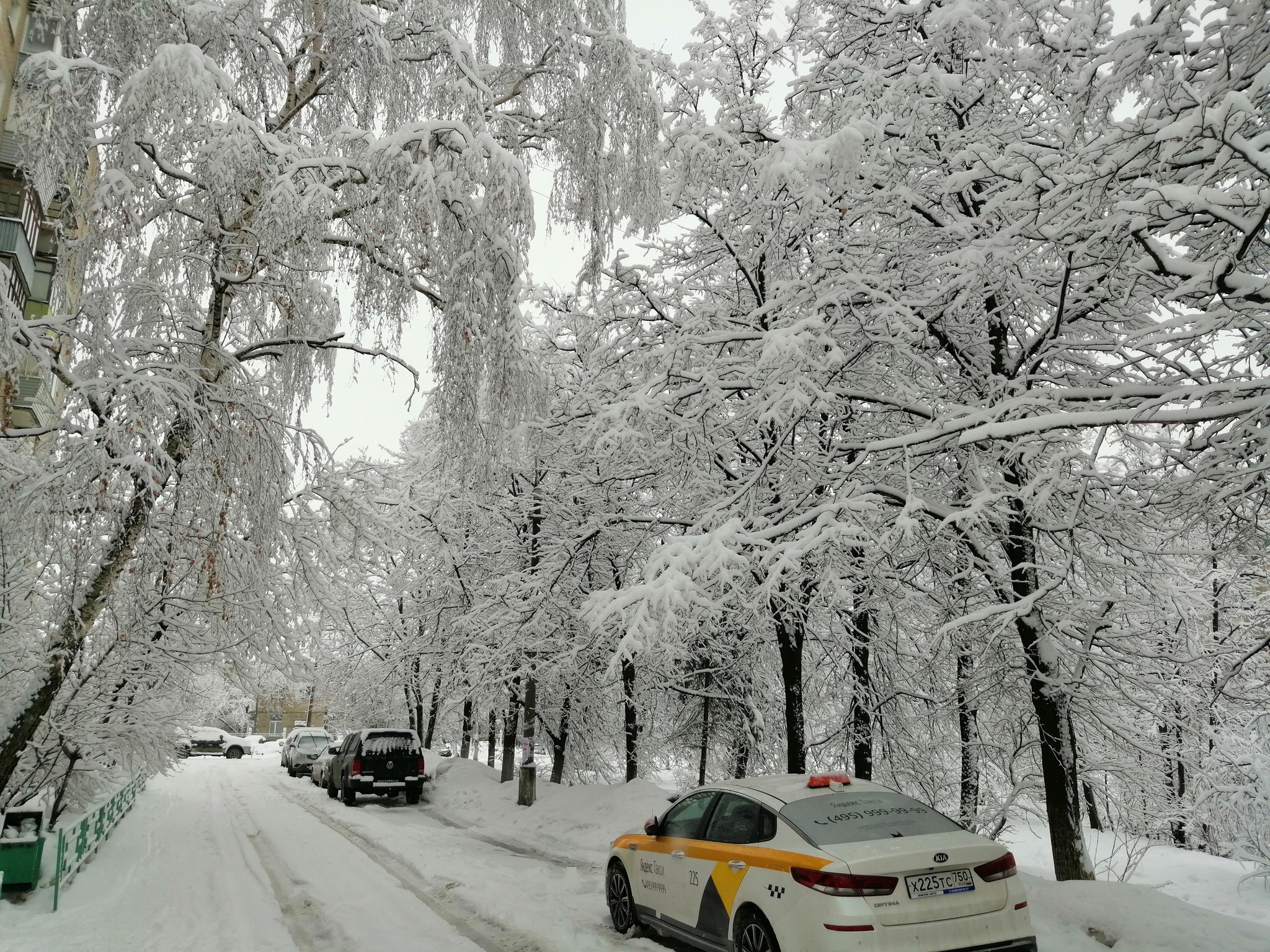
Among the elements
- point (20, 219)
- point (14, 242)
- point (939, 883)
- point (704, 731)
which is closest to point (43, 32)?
point (939, 883)

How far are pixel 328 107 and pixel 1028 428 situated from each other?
6.30 meters

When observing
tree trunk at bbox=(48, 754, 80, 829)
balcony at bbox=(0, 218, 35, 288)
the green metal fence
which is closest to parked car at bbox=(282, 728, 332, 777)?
the green metal fence

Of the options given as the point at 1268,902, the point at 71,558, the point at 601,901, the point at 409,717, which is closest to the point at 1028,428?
the point at 601,901

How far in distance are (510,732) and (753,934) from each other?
14.8 meters

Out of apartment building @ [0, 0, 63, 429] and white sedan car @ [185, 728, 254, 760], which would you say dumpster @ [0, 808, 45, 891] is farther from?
white sedan car @ [185, 728, 254, 760]

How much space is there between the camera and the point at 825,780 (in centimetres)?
574

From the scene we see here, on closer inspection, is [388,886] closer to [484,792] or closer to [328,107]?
[328,107]

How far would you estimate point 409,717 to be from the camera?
33.1 m

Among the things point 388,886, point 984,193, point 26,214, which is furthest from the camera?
point 26,214

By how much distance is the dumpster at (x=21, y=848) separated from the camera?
7609 millimetres

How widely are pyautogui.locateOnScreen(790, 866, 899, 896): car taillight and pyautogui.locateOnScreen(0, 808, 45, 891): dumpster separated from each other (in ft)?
24.9

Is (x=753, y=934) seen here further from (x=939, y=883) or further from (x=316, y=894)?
(x=316, y=894)

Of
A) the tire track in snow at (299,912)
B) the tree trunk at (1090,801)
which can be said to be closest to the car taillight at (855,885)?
the tire track in snow at (299,912)

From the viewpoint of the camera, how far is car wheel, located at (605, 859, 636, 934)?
682 cm
